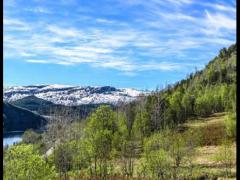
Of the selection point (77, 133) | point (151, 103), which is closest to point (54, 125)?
point (77, 133)

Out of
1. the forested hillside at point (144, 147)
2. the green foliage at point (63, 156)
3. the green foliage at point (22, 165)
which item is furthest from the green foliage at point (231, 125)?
the green foliage at point (22, 165)

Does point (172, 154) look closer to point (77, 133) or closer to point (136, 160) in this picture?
point (136, 160)

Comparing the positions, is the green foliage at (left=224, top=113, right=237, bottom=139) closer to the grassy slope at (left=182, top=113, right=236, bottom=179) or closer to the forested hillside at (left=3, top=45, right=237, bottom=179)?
the forested hillside at (left=3, top=45, right=237, bottom=179)

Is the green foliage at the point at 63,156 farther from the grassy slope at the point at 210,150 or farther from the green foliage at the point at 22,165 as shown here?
the green foliage at the point at 22,165

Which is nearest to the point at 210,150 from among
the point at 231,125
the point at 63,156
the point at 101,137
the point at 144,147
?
the point at 231,125

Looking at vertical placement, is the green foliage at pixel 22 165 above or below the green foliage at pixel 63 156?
above

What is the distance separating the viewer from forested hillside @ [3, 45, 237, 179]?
64787mm

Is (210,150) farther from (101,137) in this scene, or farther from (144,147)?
(101,137)

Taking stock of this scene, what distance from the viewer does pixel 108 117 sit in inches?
3268

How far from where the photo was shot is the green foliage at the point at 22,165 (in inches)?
1778

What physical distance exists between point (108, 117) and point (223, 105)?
7151 centimetres

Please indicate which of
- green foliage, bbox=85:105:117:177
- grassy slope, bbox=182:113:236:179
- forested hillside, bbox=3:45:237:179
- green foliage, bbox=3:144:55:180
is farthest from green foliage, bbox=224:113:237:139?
green foliage, bbox=3:144:55:180

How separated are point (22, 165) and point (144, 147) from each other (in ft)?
110

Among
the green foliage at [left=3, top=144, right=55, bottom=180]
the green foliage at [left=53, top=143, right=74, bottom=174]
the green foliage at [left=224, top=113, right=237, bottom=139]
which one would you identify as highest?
the green foliage at [left=224, top=113, right=237, bottom=139]
